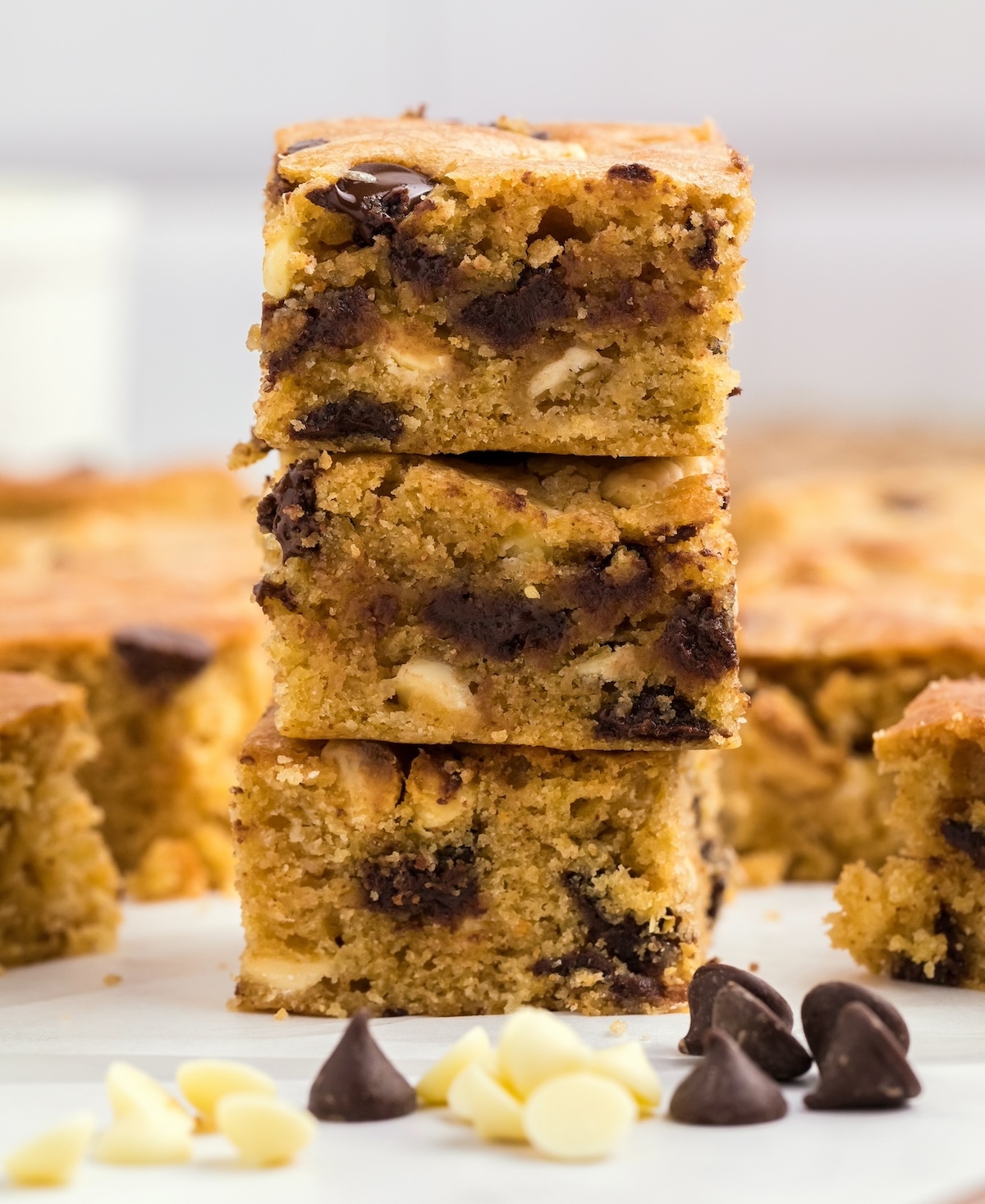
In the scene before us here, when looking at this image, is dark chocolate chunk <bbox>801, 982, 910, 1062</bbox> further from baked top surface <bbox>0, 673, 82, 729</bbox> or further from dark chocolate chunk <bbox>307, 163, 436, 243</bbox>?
baked top surface <bbox>0, 673, 82, 729</bbox>

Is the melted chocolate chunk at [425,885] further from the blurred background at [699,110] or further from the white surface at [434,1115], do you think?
the blurred background at [699,110]

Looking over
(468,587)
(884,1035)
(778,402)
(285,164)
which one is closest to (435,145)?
(285,164)

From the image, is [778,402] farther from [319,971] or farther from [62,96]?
[319,971]

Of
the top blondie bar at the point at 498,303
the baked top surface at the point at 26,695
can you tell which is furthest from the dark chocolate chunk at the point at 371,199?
the baked top surface at the point at 26,695

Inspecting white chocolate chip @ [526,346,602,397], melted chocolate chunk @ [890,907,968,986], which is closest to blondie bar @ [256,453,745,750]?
white chocolate chip @ [526,346,602,397]

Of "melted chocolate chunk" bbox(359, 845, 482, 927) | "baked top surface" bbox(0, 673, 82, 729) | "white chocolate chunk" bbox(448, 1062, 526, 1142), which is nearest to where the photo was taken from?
"white chocolate chunk" bbox(448, 1062, 526, 1142)

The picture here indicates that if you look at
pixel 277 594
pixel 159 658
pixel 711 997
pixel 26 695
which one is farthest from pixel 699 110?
pixel 711 997

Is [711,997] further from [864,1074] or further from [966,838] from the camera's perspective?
[966,838]
